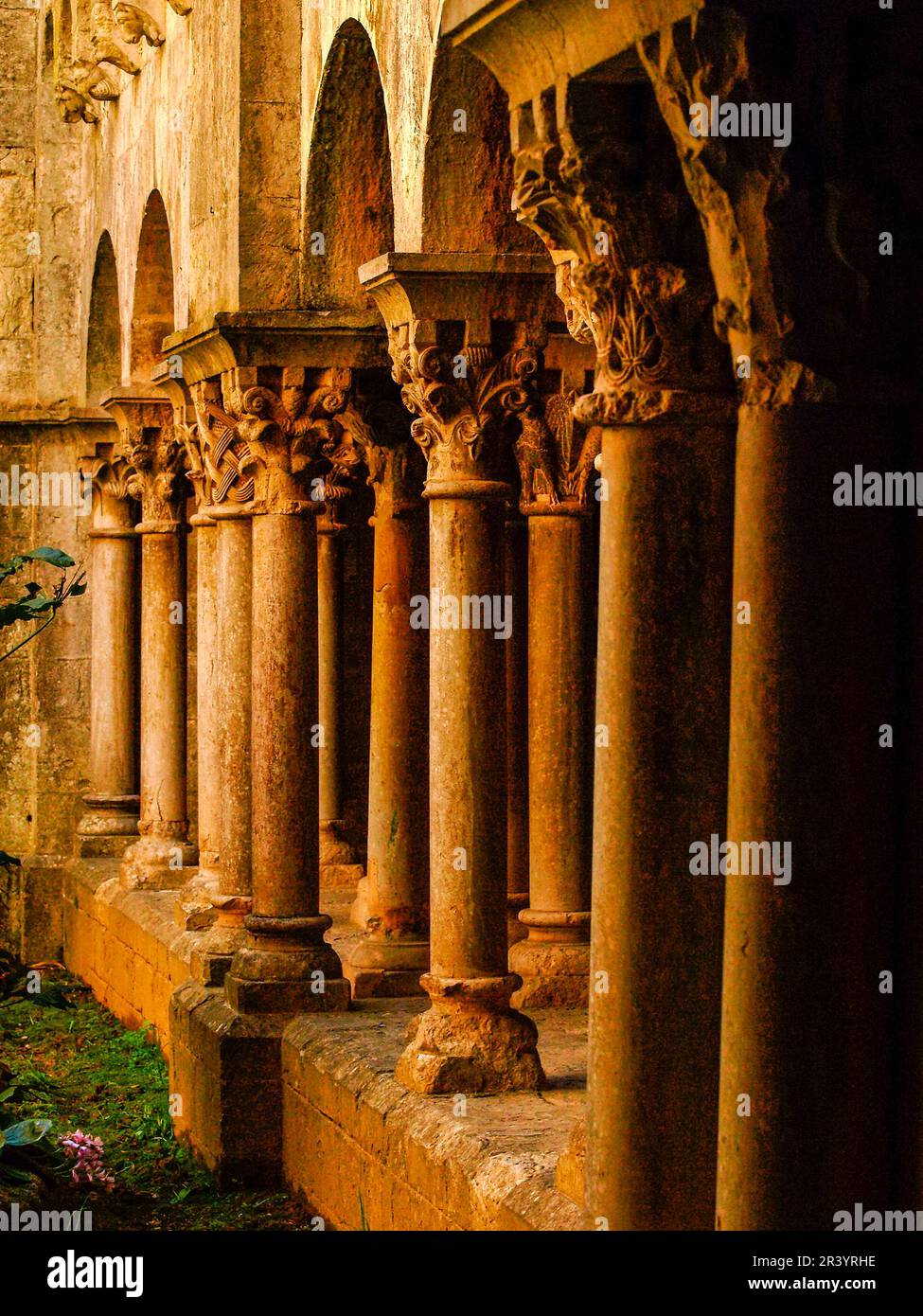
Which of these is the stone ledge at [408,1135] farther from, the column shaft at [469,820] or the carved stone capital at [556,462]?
the carved stone capital at [556,462]

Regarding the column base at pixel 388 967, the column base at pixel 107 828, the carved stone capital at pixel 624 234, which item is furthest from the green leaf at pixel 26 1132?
the column base at pixel 107 828

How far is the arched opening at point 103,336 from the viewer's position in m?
14.8

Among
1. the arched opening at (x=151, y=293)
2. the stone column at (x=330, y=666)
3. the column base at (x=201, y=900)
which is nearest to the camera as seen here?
the column base at (x=201, y=900)

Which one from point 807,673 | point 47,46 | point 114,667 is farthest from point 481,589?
point 47,46

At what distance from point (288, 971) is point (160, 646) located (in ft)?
15.2

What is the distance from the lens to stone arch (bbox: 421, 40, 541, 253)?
709 cm

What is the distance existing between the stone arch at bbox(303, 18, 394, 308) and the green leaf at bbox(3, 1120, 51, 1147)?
12.2ft

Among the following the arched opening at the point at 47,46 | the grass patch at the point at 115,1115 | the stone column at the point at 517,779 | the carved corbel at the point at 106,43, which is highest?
the arched opening at the point at 47,46

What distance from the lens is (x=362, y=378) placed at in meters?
9.12

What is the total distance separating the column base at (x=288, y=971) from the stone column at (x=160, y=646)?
13.8 feet

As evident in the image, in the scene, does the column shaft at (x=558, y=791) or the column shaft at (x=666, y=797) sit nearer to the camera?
the column shaft at (x=666, y=797)
